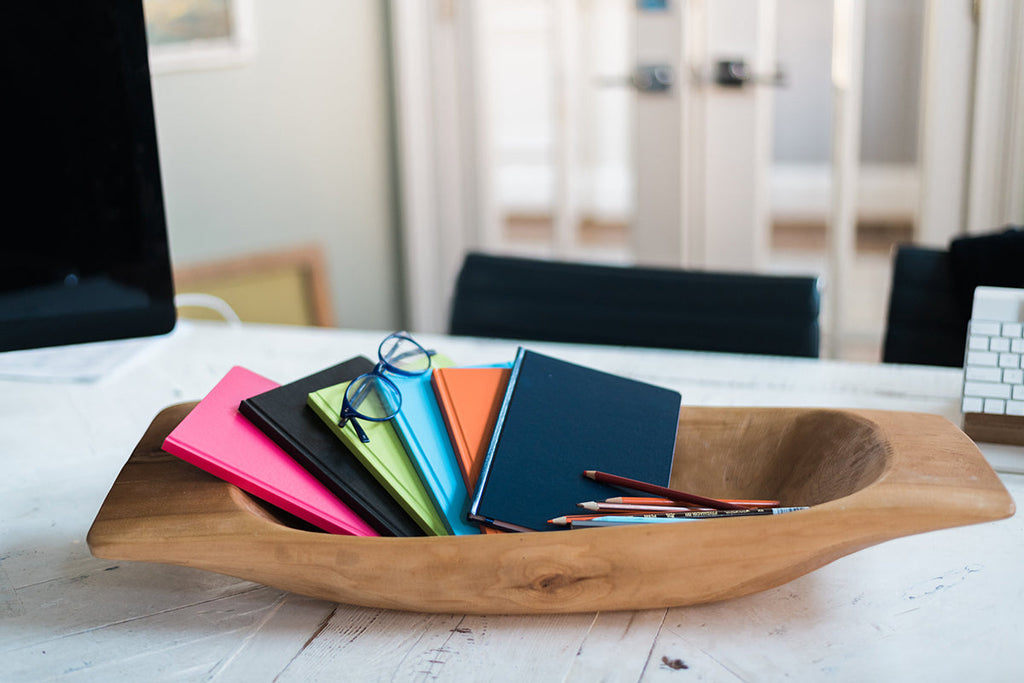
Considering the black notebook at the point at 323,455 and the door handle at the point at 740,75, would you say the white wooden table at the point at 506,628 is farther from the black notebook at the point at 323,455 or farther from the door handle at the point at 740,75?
the door handle at the point at 740,75

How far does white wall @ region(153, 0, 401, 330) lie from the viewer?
219cm

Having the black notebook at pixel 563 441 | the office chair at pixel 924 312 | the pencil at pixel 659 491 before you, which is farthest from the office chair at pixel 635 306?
the pencil at pixel 659 491

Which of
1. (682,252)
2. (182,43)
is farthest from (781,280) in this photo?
(182,43)

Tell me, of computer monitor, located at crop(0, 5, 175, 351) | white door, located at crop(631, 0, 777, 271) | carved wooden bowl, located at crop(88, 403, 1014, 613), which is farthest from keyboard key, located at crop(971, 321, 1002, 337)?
white door, located at crop(631, 0, 777, 271)

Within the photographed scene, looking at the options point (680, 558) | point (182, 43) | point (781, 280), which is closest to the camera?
point (680, 558)

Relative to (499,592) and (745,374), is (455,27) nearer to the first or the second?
(745,374)

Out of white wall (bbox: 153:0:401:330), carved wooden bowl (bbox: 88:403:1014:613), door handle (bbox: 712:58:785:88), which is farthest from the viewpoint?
door handle (bbox: 712:58:785:88)

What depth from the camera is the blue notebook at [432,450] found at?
61 centimetres

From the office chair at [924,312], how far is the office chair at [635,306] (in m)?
0.12

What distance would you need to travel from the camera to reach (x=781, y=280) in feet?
4.07

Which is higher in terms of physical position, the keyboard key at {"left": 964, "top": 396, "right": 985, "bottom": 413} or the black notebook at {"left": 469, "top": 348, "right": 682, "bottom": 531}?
the black notebook at {"left": 469, "top": 348, "right": 682, "bottom": 531}

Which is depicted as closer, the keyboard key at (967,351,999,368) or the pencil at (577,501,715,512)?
the pencil at (577,501,715,512)

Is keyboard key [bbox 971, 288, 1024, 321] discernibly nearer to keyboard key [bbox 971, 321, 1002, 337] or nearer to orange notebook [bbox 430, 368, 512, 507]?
keyboard key [bbox 971, 321, 1002, 337]

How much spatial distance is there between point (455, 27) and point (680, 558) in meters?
2.28
